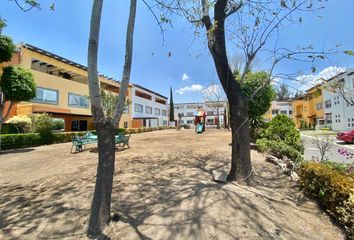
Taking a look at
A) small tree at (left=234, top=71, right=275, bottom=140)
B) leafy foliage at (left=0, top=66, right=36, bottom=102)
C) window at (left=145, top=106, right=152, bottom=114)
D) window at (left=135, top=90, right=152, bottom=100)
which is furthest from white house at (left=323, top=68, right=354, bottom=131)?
leafy foliage at (left=0, top=66, right=36, bottom=102)

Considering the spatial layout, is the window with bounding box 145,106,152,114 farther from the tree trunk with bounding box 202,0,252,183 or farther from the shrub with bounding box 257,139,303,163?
the tree trunk with bounding box 202,0,252,183

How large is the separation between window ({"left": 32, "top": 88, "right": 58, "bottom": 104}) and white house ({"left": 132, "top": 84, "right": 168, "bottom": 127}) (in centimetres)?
1839

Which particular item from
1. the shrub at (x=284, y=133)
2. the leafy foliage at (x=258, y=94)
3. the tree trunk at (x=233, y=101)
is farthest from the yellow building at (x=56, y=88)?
the tree trunk at (x=233, y=101)

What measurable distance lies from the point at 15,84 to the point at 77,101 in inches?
572

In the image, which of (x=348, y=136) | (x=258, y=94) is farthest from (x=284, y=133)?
(x=348, y=136)

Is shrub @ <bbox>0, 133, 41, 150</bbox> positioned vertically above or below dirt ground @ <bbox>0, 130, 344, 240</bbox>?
above

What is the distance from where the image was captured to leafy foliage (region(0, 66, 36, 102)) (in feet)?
44.7

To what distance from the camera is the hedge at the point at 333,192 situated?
12.7 ft

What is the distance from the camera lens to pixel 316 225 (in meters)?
4.27

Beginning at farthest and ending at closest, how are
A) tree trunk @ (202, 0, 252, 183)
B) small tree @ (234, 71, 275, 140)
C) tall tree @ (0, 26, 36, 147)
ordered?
small tree @ (234, 71, 275, 140) < tall tree @ (0, 26, 36, 147) < tree trunk @ (202, 0, 252, 183)

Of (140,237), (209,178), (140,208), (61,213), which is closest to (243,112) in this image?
(209,178)

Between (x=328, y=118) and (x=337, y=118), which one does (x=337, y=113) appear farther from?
(x=328, y=118)

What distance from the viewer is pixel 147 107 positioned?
A: 4950cm

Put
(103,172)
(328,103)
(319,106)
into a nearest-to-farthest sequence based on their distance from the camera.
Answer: (103,172) < (328,103) < (319,106)
